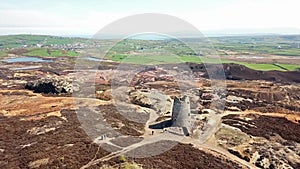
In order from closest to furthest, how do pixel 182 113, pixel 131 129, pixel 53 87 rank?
pixel 182 113 < pixel 131 129 < pixel 53 87

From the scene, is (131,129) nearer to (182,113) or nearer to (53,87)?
(182,113)

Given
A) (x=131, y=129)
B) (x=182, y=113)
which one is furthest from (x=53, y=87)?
(x=182, y=113)

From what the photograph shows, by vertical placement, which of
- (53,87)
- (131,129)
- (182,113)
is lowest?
(131,129)

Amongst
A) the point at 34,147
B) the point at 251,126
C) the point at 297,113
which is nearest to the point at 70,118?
the point at 34,147

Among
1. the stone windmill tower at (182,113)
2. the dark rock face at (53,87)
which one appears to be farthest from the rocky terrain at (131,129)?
the stone windmill tower at (182,113)

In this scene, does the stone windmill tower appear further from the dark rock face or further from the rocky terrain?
the dark rock face

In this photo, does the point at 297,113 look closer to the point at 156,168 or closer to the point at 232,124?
the point at 232,124

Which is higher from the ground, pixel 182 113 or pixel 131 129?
pixel 182 113
